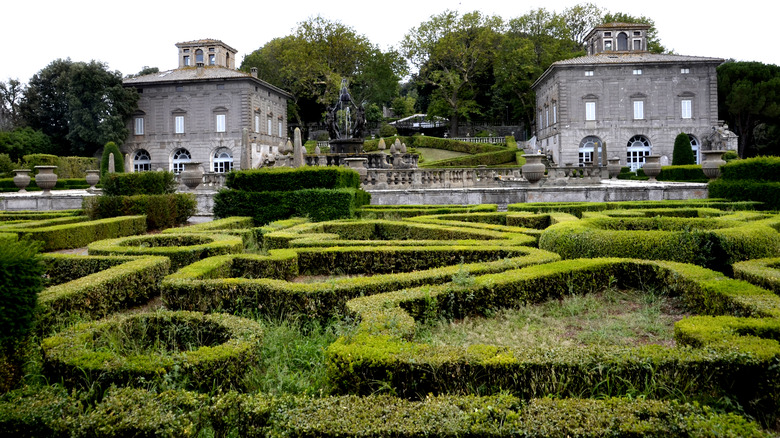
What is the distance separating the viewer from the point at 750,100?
42.5 meters

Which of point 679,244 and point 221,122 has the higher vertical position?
point 221,122

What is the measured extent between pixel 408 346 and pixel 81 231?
29.6 feet

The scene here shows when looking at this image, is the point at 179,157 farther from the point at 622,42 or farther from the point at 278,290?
the point at 278,290

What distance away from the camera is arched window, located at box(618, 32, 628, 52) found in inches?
1774

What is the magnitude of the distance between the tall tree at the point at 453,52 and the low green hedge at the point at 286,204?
38.5m

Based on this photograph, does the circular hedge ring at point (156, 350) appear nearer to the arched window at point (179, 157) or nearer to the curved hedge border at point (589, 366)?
the curved hedge border at point (589, 366)

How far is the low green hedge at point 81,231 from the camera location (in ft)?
32.6

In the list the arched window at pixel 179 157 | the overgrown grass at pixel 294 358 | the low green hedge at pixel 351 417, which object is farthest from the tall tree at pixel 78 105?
the low green hedge at pixel 351 417

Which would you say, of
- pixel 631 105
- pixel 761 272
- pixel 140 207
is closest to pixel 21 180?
pixel 140 207

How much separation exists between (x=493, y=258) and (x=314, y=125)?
53022 millimetres

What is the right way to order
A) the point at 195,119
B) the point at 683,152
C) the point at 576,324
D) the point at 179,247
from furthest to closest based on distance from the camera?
the point at 195,119
the point at 683,152
the point at 179,247
the point at 576,324

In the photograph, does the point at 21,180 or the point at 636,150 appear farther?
the point at 636,150

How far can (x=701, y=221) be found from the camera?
8609mm

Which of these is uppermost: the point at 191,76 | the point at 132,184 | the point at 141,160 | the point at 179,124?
the point at 191,76
